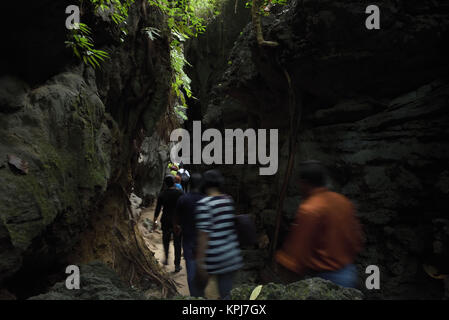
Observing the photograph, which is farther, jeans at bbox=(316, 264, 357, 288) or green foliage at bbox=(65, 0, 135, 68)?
green foliage at bbox=(65, 0, 135, 68)

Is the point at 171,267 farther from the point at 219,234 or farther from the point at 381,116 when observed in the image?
the point at 381,116

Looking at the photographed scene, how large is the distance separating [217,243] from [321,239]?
959 mm

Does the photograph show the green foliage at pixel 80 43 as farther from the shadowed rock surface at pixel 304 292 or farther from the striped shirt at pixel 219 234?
the shadowed rock surface at pixel 304 292

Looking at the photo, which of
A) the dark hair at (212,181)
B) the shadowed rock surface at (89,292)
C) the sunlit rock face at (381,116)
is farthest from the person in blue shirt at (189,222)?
the sunlit rock face at (381,116)

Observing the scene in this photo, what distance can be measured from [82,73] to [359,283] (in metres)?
6.22

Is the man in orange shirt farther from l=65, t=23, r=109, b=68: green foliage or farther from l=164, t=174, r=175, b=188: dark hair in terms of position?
l=164, t=174, r=175, b=188: dark hair

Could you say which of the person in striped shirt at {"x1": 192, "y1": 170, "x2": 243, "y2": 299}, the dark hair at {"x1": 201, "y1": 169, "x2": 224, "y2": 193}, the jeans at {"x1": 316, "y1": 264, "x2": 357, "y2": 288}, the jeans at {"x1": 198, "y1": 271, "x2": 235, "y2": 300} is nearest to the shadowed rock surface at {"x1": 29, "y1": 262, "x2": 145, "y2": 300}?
the person in striped shirt at {"x1": 192, "y1": 170, "x2": 243, "y2": 299}

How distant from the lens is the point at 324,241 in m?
2.32

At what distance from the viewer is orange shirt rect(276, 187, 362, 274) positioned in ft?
7.63

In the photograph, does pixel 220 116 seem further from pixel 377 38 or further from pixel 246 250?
pixel 377 38

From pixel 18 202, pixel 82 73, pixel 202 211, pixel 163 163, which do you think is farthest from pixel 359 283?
pixel 163 163

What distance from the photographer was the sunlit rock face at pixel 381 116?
17.3ft

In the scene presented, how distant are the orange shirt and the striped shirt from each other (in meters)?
0.55

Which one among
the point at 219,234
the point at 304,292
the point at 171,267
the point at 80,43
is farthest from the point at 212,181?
the point at 171,267
